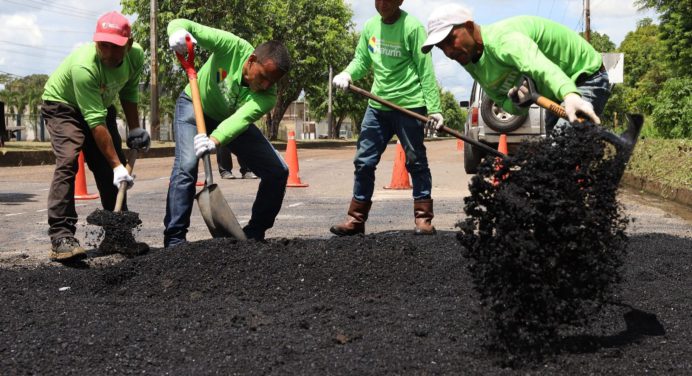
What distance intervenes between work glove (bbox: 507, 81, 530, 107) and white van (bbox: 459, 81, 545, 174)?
35.3 feet

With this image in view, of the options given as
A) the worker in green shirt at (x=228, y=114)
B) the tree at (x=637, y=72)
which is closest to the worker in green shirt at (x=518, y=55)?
the worker in green shirt at (x=228, y=114)

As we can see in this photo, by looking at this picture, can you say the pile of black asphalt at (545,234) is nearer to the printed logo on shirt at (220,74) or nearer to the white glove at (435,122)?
the white glove at (435,122)

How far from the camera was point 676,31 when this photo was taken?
29.6 m

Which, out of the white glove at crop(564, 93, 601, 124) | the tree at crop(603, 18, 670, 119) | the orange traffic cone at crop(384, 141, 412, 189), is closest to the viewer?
the white glove at crop(564, 93, 601, 124)

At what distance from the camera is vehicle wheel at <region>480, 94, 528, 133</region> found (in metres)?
15.1

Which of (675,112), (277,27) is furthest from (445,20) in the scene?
(277,27)

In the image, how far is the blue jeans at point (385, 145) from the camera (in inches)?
238

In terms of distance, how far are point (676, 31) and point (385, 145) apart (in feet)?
87.4

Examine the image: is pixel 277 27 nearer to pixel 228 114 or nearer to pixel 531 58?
pixel 228 114

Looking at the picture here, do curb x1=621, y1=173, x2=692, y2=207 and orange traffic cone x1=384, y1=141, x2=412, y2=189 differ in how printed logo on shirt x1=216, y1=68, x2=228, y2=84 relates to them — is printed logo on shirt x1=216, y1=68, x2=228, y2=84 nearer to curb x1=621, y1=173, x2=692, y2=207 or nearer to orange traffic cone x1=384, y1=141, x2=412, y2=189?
orange traffic cone x1=384, y1=141, x2=412, y2=189

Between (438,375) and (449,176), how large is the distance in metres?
12.6

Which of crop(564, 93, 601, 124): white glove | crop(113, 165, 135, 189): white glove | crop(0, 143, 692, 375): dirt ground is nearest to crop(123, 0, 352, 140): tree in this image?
crop(113, 165, 135, 189): white glove

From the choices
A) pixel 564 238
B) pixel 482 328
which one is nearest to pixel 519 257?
pixel 564 238

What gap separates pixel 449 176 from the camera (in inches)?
610
